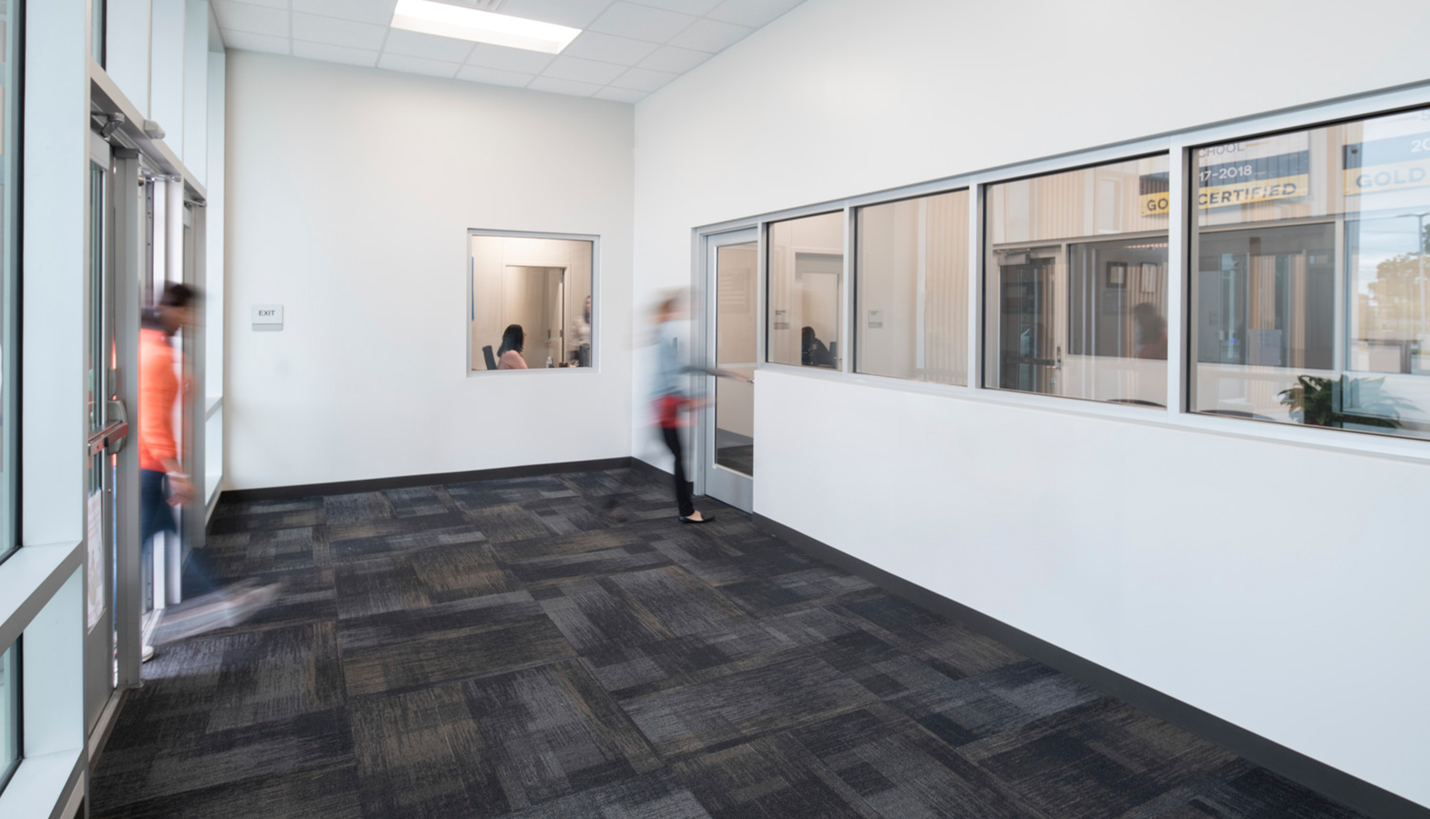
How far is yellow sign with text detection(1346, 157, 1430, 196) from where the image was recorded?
2.14 meters

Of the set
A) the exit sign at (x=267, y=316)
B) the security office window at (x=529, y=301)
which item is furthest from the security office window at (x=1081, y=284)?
the exit sign at (x=267, y=316)

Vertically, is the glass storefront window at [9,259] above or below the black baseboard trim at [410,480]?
above

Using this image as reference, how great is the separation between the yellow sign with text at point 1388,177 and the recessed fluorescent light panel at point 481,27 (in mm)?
4062

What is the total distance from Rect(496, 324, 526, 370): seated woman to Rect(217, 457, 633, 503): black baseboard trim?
0.77m

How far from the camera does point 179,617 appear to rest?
11.5 ft

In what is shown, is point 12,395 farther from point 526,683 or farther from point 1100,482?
point 1100,482

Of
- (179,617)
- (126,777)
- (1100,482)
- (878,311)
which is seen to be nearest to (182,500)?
(179,617)

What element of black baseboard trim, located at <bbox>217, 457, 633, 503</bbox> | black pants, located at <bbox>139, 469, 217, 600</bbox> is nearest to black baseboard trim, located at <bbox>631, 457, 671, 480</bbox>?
black baseboard trim, located at <bbox>217, 457, 633, 503</bbox>

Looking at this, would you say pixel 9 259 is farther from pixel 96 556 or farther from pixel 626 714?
pixel 626 714

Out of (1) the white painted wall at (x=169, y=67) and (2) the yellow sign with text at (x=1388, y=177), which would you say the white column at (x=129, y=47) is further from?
(2) the yellow sign with text at (x=1388, y=177)

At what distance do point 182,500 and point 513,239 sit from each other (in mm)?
3575

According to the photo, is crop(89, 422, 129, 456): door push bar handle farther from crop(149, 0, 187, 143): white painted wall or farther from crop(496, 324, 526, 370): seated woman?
crop(496, 324, 526, 370): seated woman

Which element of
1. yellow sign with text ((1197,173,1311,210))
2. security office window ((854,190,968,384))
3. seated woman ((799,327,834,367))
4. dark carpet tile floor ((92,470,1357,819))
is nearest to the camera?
dark carpet tile floor ((92,470,1357,819))

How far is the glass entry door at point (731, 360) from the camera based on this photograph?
5352mm
